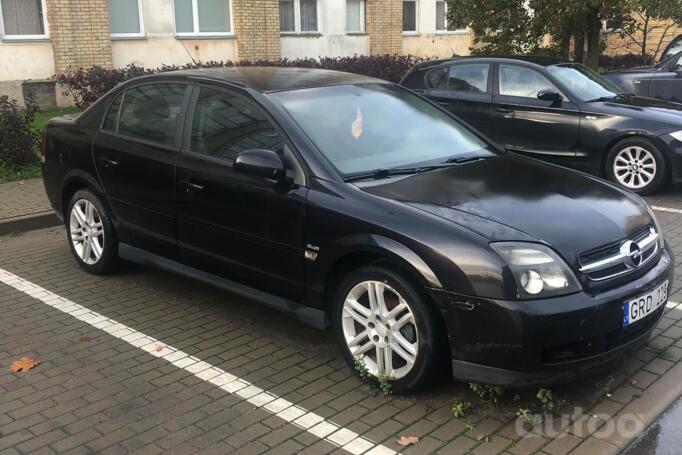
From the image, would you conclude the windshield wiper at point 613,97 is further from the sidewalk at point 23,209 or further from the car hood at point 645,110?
the sidewalk at point 23,209

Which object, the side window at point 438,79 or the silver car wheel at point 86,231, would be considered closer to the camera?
the silver car wheel at point 86,231

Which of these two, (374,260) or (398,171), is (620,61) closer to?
(398,171)

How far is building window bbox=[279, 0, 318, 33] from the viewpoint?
18453 mm

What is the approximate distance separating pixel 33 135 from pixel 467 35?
1704cm

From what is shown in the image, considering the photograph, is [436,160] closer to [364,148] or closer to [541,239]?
[364,148]

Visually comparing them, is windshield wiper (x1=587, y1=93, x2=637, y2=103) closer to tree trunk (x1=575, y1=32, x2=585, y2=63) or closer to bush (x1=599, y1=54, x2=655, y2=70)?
tree trunk (x1=575, y1=32, x2=585, y2=63)

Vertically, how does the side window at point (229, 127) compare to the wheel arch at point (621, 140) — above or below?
above

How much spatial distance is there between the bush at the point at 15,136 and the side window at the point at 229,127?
5448mm

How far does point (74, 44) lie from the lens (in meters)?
14.2

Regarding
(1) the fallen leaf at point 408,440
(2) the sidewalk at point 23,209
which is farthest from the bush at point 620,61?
(1) the fallen leaf at point 408,440

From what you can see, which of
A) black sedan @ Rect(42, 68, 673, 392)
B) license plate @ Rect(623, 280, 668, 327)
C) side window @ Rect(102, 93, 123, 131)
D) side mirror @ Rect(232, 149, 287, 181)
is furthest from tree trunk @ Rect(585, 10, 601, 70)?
side mirror @ Rect(232, 149, 287, 181)

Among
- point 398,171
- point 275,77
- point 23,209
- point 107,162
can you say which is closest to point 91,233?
point 107,162

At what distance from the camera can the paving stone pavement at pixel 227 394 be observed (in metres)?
3.47

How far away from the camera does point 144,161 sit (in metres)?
5.20
